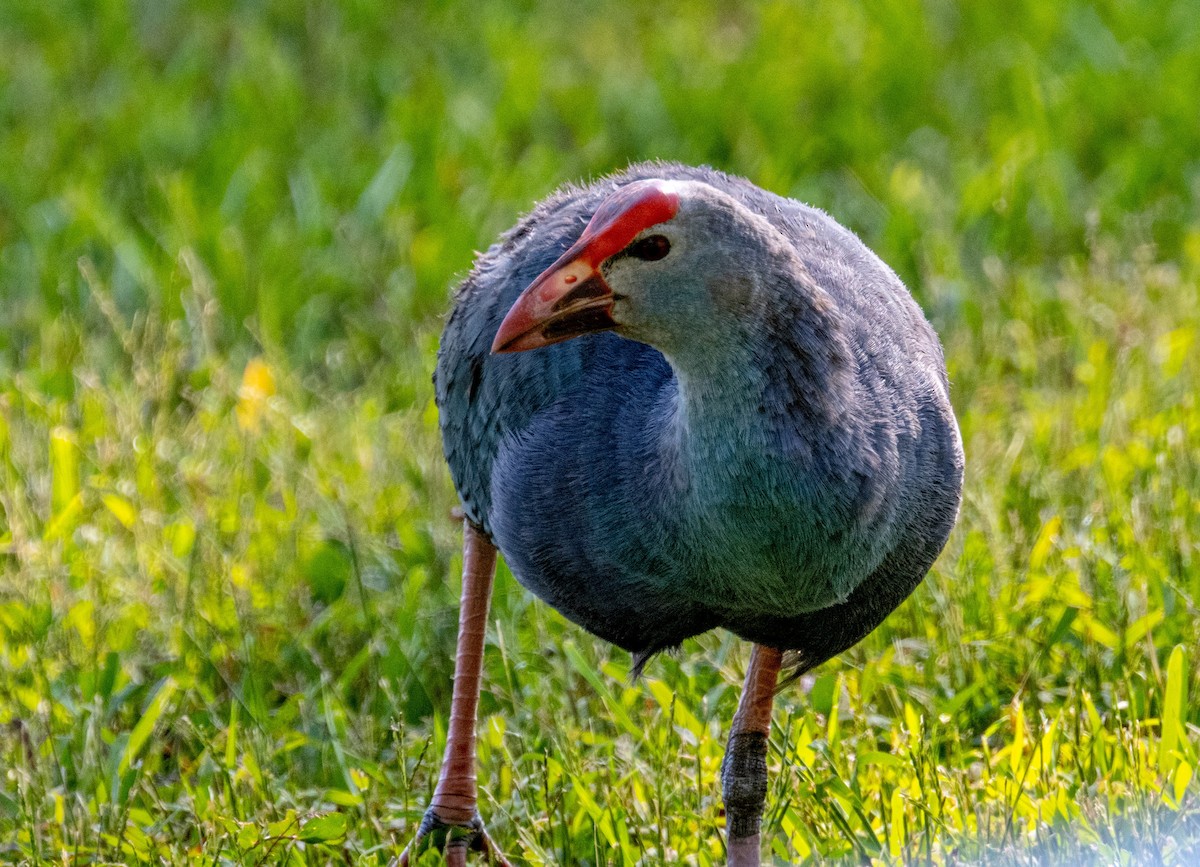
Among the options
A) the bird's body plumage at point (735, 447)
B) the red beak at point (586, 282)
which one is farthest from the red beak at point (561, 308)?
the bird's body plumage at point (735, 447)

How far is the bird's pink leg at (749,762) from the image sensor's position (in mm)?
2973

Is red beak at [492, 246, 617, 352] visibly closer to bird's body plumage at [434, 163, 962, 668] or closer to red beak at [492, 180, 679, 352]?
red beak at [492, 180, 679, 352]

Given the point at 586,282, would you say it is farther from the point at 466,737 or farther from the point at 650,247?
the point at 466,737

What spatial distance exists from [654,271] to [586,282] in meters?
0.10

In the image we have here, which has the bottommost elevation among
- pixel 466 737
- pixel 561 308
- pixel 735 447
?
pixel 466 737

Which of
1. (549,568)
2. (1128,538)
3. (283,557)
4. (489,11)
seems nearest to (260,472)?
(283,557)

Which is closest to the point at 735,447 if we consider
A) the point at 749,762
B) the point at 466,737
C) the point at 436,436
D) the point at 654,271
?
the point at 654,271

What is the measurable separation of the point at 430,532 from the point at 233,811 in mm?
1134

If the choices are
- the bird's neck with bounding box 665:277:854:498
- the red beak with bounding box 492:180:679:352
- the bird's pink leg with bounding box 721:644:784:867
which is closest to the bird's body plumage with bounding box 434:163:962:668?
the bird's neck with bounding box 665:277:854:498

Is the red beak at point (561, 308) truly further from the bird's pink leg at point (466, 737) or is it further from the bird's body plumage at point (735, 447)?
the bird's pink leg at point (466, 737)

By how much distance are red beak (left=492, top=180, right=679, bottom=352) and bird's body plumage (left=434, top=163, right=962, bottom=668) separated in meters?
0.11

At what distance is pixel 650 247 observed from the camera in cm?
232

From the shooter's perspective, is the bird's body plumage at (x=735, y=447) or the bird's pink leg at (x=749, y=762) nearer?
the bird's body plumage at (x=735, y=447)

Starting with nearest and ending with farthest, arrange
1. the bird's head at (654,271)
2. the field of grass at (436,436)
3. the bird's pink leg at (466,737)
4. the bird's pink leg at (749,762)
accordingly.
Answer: the bird's head at (654,271)
the bird's pink leg at (749,762)
the field of grass at (436,436)
the bird's pink leg at (466,737)
